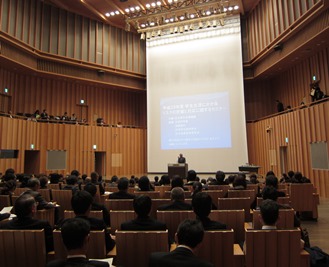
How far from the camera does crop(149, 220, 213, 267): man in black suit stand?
1768mm

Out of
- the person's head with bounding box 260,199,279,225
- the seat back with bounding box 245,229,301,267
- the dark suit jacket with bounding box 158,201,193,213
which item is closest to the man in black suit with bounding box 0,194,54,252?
the dark suit jacket with bounding box 158,201,193,213

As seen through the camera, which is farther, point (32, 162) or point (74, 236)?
point (32, 162)

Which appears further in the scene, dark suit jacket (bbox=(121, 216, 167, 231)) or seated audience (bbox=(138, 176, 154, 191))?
seated audience (bbox=(138, 176, 154, 191))

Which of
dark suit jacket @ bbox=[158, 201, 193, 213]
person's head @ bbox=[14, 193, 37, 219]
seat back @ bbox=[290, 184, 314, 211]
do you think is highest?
person's head @ bbox=[14, 193, 37, 219]

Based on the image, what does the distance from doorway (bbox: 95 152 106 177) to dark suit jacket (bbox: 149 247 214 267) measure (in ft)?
46.7

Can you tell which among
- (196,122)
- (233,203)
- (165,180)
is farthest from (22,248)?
(196,122)

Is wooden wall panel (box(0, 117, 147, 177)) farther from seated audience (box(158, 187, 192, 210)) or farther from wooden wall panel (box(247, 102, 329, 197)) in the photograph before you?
seated audience (box(158, 187, 192, 210))

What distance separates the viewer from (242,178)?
5.39m

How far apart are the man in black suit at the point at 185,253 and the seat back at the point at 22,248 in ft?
4.15

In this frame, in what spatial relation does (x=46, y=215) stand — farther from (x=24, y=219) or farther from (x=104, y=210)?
(x=24, y=219)

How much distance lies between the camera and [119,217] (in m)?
3.54

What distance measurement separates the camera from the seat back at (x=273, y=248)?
7.91ft

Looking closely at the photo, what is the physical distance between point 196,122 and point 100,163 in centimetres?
613

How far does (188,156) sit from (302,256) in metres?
11.5
